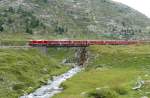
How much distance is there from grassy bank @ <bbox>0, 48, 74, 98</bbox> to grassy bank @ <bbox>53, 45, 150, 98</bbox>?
7.36 metres

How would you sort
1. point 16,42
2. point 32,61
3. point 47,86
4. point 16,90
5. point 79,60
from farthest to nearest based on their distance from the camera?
point 16,42 < point 79,60 < point 32,61 < point 47,86 < point 16,90

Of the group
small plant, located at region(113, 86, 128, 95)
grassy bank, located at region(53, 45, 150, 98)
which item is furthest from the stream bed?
small plant, located at region(113, 86, 128, 95)

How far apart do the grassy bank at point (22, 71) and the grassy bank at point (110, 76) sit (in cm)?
736

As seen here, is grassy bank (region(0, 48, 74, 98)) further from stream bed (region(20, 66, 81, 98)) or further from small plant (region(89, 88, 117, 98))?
small plant (region(89, 88, 117, 98))

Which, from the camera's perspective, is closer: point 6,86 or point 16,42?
point 6,86

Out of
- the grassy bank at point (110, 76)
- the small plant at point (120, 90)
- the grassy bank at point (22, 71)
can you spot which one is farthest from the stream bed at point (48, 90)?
the small plant at point (120, 90)

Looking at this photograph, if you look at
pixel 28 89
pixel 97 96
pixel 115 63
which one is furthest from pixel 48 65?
pixel 97 96

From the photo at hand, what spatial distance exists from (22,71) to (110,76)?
20.3 metres

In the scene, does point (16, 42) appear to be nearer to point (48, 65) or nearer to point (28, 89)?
point (48, 65)

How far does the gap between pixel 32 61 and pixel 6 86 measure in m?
35.0

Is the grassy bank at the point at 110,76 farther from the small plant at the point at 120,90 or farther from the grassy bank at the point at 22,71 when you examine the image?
the grassy bank at the point at 22,71

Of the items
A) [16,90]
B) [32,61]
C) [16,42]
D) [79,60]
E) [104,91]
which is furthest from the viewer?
[16,42]

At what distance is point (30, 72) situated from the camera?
87.8 meters

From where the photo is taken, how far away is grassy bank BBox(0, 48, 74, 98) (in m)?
69.0
